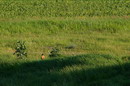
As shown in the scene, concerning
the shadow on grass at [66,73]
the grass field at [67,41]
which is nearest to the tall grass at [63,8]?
the grass field at [67,41]

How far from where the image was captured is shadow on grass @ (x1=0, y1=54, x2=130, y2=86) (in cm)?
771

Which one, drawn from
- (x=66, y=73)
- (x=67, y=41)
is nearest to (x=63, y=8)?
(x=67, y=41)

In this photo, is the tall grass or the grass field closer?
the grass field

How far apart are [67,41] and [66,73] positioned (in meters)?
14.1

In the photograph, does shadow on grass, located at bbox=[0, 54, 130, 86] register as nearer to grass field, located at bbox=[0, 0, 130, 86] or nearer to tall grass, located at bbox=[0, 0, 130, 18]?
grass field, located at bbox=[0, 0, 130, 86]

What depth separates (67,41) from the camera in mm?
22422

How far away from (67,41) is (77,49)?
221cm

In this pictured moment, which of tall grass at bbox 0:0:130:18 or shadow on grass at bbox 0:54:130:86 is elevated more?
shadow on grass at bbox 0:54:130:86

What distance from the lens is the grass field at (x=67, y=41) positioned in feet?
26.9

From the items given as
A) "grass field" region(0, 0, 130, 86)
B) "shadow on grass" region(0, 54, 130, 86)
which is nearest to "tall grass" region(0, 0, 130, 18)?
"grass field" region(0, 0, 130, 86)

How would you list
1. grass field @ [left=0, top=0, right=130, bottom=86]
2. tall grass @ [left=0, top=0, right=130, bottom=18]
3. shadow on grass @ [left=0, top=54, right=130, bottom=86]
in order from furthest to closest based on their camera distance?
tall grass @ [left=0, top=0, right=130, bottom=18] → grass field @ [left=0, top=0, right=130, bottom=86] → shadow on grass @ [left=0, top=54, right=130, bottom=86]

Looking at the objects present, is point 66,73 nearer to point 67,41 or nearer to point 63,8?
point 67,41

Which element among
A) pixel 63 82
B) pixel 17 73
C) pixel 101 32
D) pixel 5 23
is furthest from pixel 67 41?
pixel 63 82

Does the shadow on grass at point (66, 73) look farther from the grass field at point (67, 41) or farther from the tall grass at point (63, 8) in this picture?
Answer: the tall grass at point (63, 8)
